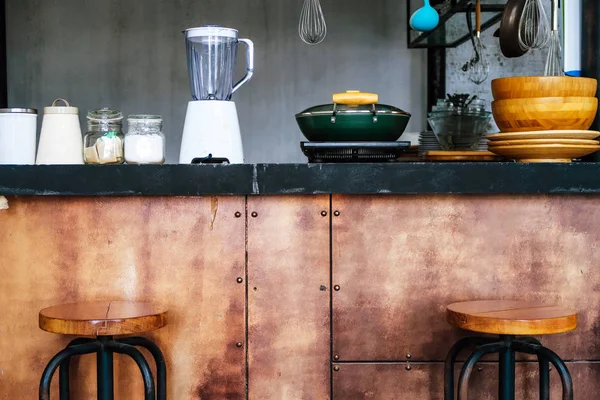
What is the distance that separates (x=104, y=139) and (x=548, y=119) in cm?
126

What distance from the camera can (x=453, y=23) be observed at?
4504 mm

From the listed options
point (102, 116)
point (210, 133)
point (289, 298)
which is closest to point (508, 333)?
point (289, 298)

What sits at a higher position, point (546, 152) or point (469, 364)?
point (546, 152)

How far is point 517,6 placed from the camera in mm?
2787

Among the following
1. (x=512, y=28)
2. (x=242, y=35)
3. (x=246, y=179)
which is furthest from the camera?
(x=242, y=35)

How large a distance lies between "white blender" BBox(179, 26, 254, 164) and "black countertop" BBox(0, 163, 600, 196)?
0.19m

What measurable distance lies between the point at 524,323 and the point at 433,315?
41cm

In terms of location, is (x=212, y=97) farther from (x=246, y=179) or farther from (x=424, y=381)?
(x=424, y=381)

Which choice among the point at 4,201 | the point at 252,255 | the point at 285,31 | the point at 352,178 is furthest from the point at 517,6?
the point at 285,31

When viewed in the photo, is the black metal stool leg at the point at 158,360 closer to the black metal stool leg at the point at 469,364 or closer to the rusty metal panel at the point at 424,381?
the rusty metal panel at the point at 424,381

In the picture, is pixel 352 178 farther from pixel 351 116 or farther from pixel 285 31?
pixel 285 31

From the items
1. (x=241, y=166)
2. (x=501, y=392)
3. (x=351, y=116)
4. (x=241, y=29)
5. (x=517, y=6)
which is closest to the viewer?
(x=501, y=392)

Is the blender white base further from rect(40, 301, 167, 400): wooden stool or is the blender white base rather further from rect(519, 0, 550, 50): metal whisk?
rect(519, 0, 550, 50): metal whisk

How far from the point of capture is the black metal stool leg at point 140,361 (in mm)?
1698
